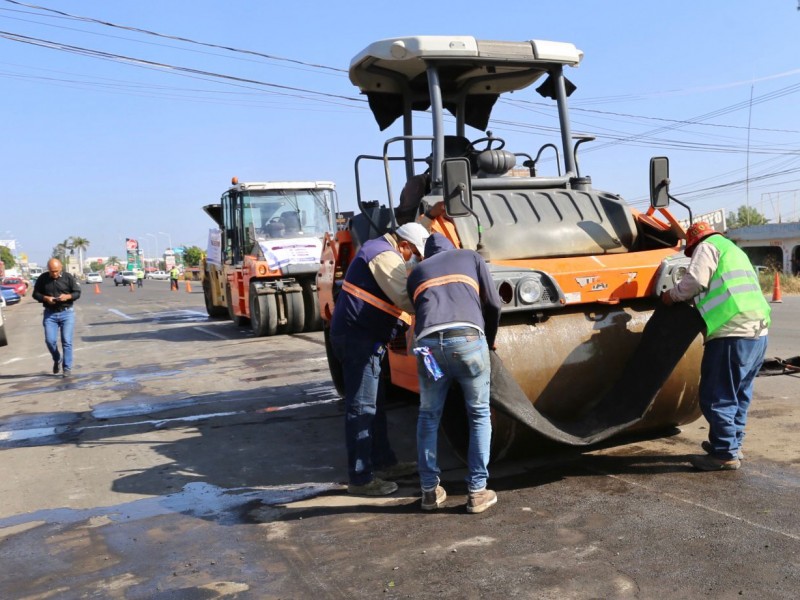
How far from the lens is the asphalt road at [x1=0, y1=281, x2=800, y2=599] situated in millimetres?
3412

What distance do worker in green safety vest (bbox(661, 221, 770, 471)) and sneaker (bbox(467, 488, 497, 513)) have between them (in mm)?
1389

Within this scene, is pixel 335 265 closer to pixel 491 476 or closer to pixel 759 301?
pixel 491 476

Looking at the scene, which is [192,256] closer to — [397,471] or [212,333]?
[212,333]

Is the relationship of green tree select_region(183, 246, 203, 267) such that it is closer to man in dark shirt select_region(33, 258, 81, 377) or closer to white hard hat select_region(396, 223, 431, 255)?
man in dark shirt select_region(33, 258, 81, 377)

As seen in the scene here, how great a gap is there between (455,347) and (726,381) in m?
1.73

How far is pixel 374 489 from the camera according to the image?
15.4 feet

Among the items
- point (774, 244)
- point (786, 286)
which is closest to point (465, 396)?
point (786, 286)

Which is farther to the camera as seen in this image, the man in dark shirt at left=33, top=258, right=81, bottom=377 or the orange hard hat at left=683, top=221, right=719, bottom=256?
the man in dark shirt at left=33, top=258, right=81, bottom=377

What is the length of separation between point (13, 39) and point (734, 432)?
16.2 metres

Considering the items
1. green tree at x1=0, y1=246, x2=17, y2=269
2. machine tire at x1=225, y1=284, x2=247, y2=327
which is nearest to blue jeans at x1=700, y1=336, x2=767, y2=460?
machine tire at x1=225, y1=284, x2=247, y2=327

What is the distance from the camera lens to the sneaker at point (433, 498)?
4328 mm

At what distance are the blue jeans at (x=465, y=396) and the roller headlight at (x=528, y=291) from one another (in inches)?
18.9

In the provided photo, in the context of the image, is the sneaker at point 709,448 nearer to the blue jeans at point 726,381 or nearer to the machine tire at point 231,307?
the blue jeans at point 726,381

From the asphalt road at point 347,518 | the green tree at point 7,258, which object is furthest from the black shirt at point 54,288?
the green tree at point 7,258
